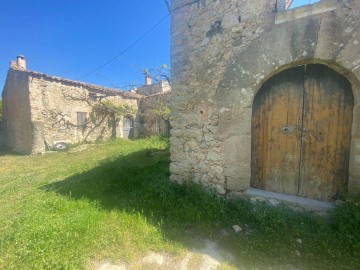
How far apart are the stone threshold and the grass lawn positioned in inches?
5.5

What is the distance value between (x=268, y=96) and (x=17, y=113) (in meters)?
13.1

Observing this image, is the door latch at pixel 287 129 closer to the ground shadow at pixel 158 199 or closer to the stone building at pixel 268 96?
the stone building at pixel 268 96

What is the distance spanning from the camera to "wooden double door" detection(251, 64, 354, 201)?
2602 mm

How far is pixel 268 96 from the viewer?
298 centimetres

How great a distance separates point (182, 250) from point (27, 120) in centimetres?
1132

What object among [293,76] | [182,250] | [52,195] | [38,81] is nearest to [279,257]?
[182,250]

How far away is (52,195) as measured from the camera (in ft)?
12.6

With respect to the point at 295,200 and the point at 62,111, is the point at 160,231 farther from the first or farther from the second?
the point at 62,111

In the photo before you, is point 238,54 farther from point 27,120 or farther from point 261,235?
point 27,120

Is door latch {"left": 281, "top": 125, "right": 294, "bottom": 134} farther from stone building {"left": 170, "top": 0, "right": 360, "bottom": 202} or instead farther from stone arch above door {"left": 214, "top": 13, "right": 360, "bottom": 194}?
stone arch above door {"left": 214, "top": 13, "right": 360, "bottom": 194}

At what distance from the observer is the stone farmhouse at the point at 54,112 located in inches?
388

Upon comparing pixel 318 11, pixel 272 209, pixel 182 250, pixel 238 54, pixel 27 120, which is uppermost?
pixel 318 11

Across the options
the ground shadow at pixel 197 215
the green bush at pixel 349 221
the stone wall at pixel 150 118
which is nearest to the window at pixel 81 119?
the stone wall at pixel 150 118

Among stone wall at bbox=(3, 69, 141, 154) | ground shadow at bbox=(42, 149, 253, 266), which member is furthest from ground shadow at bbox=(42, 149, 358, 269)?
stone wall at bbox=(3, 69, 141, 154)
